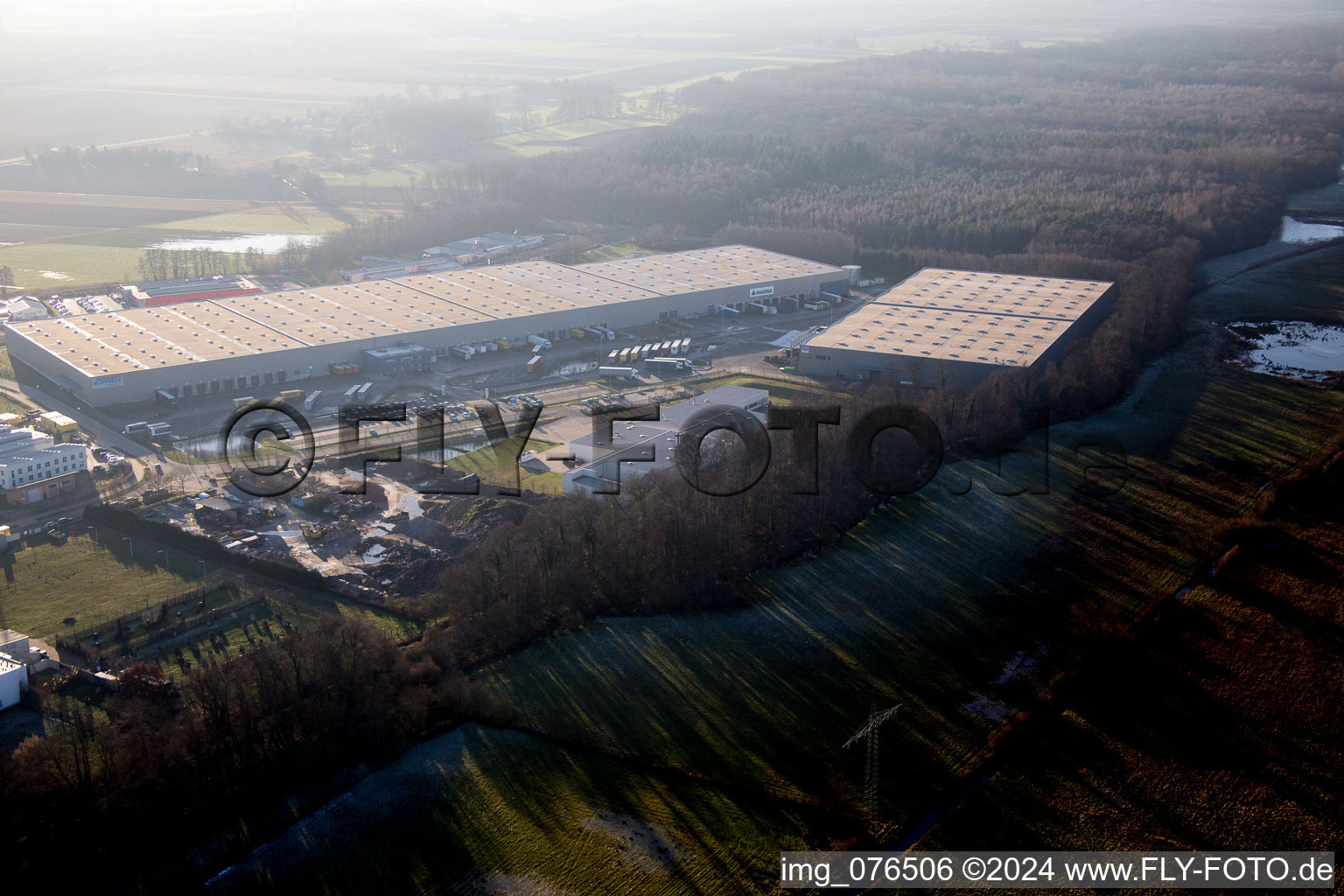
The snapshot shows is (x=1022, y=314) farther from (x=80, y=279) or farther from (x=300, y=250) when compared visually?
(x=80, y=279)

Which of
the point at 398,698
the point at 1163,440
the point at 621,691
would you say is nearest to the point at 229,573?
the point at 398,698

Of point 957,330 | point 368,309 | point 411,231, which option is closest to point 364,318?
point 368,309

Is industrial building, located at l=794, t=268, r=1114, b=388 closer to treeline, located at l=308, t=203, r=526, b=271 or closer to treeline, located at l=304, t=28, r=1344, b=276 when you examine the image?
treeline, located at l=304, t=28, r=1344, b=276

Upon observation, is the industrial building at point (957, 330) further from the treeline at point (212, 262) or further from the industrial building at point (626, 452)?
the treeline at point (212, 262)

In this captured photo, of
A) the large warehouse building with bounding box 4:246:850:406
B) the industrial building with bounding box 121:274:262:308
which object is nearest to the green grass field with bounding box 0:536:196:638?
the large warehouse building with bounding box 4:246:850:406

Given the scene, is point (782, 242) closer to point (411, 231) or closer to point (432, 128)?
point (411, 231)

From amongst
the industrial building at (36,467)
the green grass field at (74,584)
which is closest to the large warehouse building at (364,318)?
the industrial building at (36,467)
